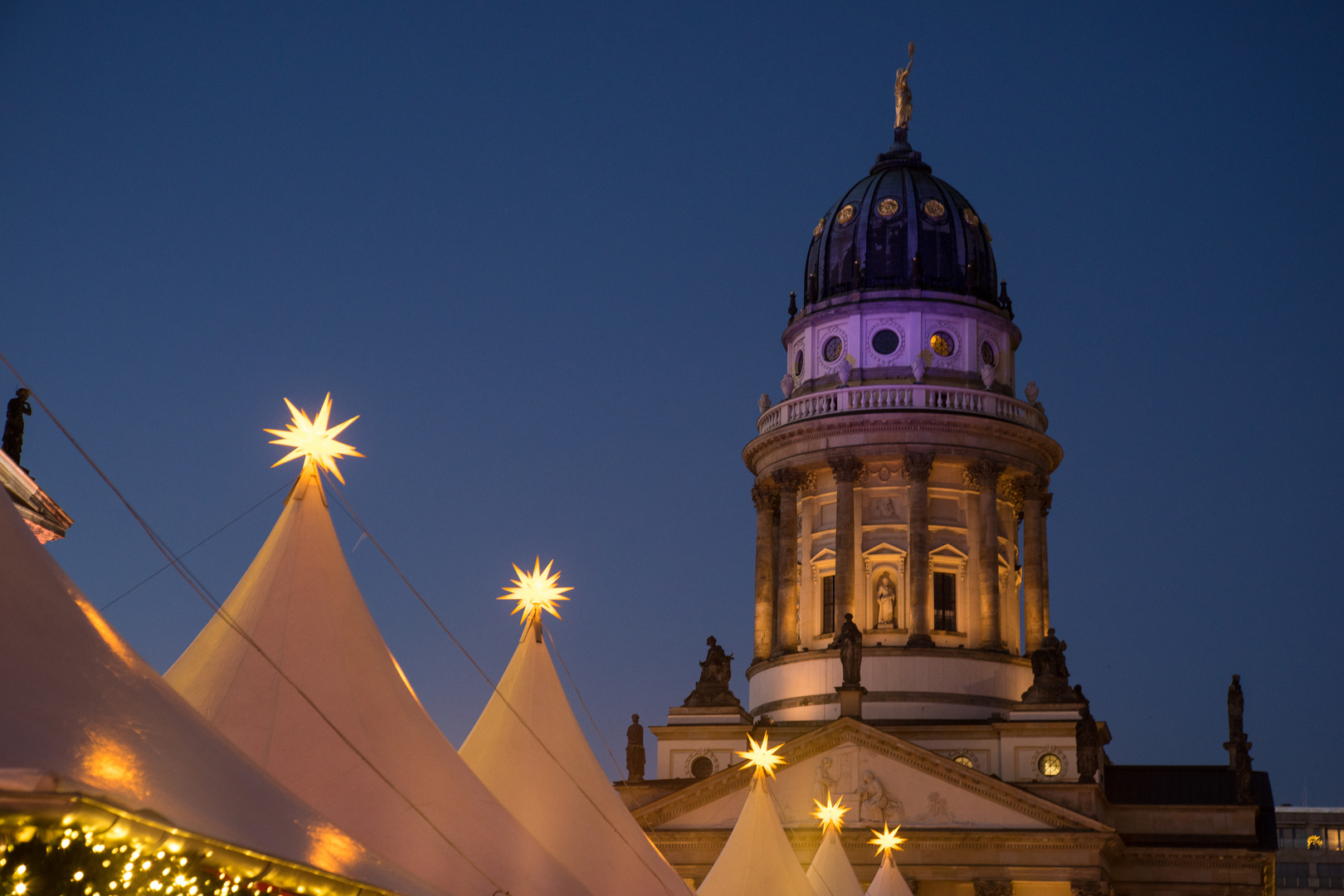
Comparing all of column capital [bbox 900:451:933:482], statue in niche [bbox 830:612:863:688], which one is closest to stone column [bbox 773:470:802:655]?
column capital [bbox 900:451:933:482]

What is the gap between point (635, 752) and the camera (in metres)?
53.6

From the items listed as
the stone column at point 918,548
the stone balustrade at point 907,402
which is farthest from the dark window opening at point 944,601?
the stone balustrade at point 907,402

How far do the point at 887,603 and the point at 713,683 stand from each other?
6.93 metres

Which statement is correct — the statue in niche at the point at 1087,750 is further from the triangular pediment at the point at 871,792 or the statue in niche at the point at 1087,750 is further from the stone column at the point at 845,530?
the stone column at the point at 845,530

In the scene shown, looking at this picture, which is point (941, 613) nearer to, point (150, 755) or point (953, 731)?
point (953, 731)

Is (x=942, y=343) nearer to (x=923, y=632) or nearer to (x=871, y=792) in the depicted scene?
(x=923, y=632)

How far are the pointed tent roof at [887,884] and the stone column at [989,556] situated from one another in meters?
17.4

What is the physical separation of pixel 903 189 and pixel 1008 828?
24.8 meters

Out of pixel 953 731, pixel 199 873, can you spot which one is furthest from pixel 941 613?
pixel 199 873

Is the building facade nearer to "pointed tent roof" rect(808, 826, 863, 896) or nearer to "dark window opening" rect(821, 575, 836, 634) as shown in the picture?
"dark window opening" rect(821, 575, 836, 634)

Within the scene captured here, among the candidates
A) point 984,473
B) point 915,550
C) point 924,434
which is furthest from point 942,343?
point 915,550

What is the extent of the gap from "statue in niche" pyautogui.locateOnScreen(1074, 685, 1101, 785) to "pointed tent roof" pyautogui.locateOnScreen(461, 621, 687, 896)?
90.8ft

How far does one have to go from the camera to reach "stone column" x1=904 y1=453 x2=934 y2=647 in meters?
56.2

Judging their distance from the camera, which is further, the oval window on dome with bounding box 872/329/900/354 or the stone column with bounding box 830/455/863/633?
the oval window on dome with bounding box 872/329/900/354
